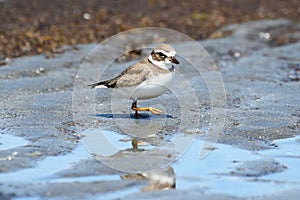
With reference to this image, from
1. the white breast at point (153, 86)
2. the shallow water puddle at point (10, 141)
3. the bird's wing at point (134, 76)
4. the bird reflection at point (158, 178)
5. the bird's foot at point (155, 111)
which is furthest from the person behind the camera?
the bird's foot at point (155, 111)

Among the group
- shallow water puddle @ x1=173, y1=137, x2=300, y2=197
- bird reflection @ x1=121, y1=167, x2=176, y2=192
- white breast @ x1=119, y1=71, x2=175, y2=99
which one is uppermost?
white breast @ x1=119, y1=71, x2=175, y2=99

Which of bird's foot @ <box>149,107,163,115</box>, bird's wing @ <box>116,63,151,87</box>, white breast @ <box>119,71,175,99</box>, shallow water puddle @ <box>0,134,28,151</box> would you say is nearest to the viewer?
shallow water puddle @ <box>0,134,28,151</box>

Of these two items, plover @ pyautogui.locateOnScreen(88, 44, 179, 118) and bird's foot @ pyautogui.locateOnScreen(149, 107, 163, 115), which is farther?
bird's foot @ pyautogui.locateOnScreen(149, 107, 163, 115)

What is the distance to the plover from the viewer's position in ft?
28.8

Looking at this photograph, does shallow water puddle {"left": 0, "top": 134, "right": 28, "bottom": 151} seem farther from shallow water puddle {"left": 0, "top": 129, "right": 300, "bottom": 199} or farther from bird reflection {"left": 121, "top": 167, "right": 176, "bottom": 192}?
bird reflection {"left": 121, "top": 167, "right": 176, "bottom": 192}

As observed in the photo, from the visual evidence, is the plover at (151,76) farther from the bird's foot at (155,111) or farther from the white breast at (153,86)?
the bird's foot at (155,111)

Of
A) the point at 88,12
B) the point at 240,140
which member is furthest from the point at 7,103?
the point at 88,12

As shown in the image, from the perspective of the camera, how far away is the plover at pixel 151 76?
877 cm

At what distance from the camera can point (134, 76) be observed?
8.98 m

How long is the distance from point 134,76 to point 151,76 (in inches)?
12.0

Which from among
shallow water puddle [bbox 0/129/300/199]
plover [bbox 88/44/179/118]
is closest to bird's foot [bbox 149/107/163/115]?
plover [bbox 88/44/179/118]

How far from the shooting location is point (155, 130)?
351 inches

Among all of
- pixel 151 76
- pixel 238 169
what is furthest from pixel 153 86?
pixel 238 169

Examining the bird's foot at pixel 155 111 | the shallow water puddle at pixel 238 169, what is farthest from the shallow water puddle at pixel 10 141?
the bird's foot at pixel 155 111
